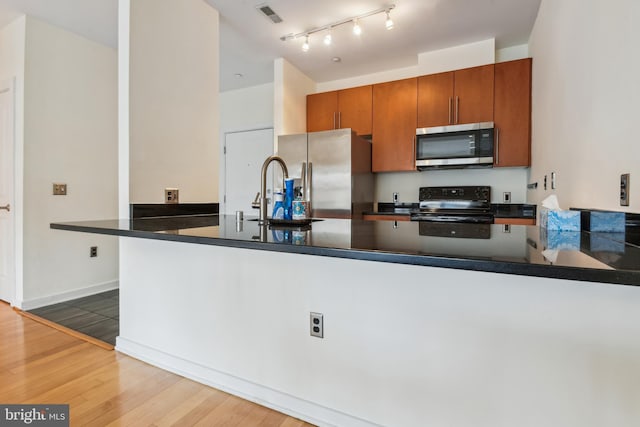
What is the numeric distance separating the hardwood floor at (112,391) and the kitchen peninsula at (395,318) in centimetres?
8

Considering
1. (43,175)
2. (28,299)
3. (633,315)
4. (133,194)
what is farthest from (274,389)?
(43,175)

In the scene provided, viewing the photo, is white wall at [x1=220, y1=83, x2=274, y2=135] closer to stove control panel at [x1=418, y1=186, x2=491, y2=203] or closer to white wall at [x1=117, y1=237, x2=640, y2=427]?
stove control panel at [x1=418, y1=186, x2=491, y2=203]

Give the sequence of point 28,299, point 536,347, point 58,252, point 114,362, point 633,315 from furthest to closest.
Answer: point 58,252 < point 28,299 < point 114,362 < point 536,347 < point 633,315

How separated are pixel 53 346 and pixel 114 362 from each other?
58cm

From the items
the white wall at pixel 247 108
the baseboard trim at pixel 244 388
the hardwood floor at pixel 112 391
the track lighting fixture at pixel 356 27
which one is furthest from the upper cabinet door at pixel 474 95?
the hardwood floor at pixel 112 391

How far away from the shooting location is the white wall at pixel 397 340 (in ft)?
3.02

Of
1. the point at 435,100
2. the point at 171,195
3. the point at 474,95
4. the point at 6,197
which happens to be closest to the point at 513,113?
the point at 474,95

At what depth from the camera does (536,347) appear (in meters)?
0.98

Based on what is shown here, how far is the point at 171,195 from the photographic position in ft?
7.31

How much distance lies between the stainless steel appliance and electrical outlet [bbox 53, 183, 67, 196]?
334cm

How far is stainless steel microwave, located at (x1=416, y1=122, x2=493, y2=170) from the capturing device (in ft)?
9.74

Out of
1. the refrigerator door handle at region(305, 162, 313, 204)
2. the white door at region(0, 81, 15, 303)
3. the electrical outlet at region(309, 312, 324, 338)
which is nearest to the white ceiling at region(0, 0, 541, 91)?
the white door at region(0, 81, 15, 303)

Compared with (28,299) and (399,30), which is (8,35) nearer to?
(28,299)

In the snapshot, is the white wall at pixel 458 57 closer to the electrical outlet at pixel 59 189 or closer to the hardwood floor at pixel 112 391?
the hardwood floor at pixel 112 391
